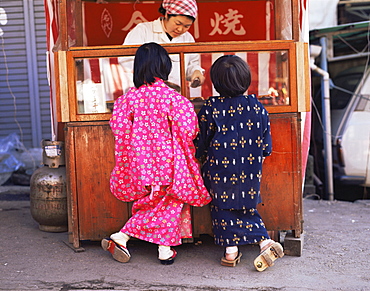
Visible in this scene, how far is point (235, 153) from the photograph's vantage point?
335 centimetres

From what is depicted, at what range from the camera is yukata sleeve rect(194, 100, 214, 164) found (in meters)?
3.43

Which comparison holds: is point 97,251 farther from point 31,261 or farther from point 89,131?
point 89,131

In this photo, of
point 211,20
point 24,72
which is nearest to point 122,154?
point 211,20

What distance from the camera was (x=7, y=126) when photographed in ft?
24.2

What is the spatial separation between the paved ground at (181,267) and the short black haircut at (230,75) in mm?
1291

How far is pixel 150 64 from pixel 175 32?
1.23 meters

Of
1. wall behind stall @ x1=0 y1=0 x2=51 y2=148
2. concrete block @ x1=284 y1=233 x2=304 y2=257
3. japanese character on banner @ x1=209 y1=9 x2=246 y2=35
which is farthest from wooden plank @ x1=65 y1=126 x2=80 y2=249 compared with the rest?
wall behind stall @ x1=0 y1=0 x2=51 y2=148

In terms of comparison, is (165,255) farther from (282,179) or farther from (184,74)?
(184,74)

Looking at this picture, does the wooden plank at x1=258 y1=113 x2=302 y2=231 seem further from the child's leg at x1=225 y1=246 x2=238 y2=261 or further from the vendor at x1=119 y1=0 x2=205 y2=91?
the vendor at x1=119 y1=0 x2=205 y2=91

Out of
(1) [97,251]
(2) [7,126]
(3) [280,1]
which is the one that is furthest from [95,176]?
(2) [7,126]

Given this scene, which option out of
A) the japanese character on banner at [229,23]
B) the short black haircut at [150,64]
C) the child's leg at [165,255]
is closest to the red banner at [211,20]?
the japanese character on banner at [229,23]

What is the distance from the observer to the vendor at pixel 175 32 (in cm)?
370

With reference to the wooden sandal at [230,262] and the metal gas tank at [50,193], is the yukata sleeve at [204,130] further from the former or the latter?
the metal gas tank at [50,193]

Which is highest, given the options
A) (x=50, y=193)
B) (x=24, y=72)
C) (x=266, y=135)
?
(x=24, y=72)
